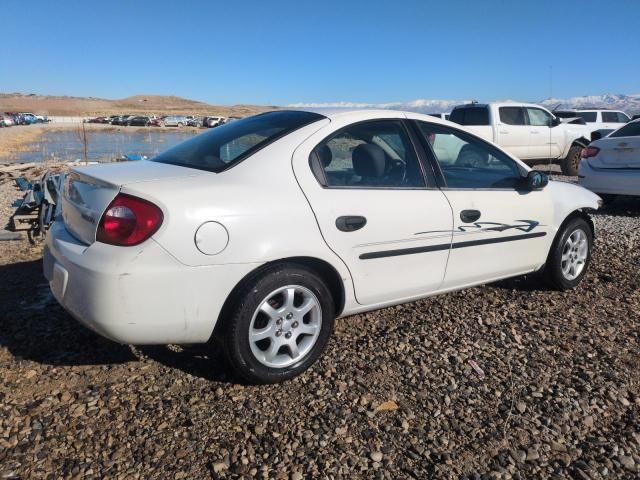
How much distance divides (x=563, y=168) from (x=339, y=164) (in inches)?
501

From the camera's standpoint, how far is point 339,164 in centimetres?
330

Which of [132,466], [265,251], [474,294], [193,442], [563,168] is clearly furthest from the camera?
[563,168]

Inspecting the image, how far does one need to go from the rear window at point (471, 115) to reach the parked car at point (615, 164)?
4899mm

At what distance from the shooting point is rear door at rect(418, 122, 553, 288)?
12.1 ft

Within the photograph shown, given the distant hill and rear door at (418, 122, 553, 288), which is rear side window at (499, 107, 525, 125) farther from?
the distant hill

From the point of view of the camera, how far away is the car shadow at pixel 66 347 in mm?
3219

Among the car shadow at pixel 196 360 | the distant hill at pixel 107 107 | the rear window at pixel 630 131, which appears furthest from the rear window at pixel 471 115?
the distant hill at pixel 107 107

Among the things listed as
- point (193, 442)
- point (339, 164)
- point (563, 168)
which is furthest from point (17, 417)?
point (563, 168)

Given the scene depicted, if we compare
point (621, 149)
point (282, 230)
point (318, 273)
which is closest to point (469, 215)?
point (318, 273)

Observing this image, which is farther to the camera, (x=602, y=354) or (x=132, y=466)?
(x=602, y=354)

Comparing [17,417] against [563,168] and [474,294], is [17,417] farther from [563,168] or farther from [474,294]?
[563,168]

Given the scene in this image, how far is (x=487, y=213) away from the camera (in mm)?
3779

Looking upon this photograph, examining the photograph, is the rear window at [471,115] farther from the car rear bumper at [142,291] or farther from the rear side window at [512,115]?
the car rear bumper at [142,291]

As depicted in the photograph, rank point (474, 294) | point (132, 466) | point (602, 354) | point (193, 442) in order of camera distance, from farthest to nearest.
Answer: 1. point (474, 294)
2. point (602, 354)
3. point (193, 442)
4. point (132, 466)
